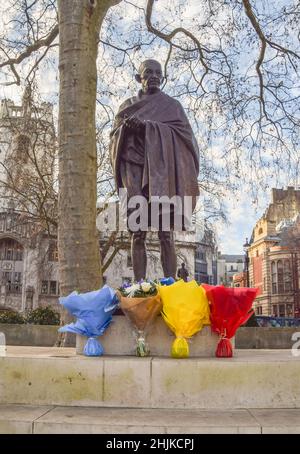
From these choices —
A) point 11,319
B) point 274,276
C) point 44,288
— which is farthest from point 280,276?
point 11,319

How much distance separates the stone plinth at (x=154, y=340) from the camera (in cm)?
440

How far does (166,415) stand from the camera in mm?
3361

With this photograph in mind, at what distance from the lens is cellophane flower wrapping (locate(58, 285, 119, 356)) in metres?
4.30

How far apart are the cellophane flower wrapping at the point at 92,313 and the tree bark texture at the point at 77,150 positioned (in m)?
3.75

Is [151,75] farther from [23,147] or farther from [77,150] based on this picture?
[23,147]

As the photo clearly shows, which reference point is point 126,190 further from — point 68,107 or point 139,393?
point 68,107

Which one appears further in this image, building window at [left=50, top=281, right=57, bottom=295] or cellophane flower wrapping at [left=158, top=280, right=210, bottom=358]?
building window at [left=50, top=281, right=57, bottom=295]

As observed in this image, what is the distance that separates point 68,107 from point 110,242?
1191 cm

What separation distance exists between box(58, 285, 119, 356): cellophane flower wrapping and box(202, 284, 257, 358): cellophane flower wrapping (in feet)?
2.92

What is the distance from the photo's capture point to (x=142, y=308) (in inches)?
165

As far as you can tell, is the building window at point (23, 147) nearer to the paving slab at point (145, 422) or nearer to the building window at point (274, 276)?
the paving slab at point (145, 422)

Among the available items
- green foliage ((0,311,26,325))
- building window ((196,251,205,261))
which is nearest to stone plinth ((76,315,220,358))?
green foliage ((0,311,26,325))

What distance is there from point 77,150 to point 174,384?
563cm

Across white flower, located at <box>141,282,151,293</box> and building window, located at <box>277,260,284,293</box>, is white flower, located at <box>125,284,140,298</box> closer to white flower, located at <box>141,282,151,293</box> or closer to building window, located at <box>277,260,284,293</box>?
white flower, located at <box>141,282,151,293</box>
